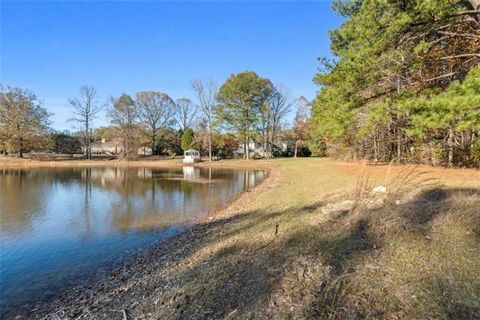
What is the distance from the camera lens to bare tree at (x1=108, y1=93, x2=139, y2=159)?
4734cm

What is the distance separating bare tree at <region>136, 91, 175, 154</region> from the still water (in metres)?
33.7

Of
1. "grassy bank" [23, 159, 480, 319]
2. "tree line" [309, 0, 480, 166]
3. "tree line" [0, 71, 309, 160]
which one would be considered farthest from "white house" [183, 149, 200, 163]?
"grassy bank" [23, 159, 480, 319]

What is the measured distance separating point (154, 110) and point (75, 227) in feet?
145

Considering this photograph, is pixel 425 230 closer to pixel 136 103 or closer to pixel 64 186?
pixel 64 186

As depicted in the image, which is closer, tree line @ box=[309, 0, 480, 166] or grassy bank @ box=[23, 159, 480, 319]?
grassy bank @ box=[23, 159, 480, 319]

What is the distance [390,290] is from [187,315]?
2.48 m

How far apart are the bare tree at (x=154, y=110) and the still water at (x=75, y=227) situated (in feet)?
111

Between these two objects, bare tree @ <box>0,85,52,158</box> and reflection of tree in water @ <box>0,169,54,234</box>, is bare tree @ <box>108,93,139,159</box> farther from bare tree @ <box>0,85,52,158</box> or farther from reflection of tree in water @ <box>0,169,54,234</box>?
reflection of tree in water @ <box>0,169,54,234</box>

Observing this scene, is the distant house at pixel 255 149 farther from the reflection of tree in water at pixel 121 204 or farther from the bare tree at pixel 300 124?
the reflection of tree in water at pixel 121 204

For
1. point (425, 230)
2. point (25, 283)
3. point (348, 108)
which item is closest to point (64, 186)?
point (25, 283)

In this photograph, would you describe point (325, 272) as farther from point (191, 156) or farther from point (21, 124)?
point (21, 124)

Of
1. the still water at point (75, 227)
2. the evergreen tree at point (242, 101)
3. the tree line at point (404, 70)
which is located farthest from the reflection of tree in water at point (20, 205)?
the evergreen tree at point (242, 101)

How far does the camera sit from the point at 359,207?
20.1 ft

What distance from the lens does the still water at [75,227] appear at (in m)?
6.66
